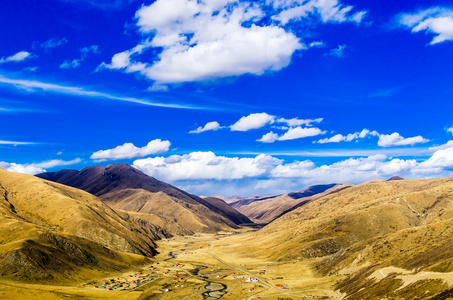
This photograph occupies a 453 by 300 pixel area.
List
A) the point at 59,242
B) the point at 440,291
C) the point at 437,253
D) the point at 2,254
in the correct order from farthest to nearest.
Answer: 1. the point at 59,242
2. the point at 2,254
3. the point at 437,253
4. the point at 440,291

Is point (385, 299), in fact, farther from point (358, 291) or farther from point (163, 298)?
point (163, 298)

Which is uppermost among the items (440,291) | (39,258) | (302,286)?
(39,258)

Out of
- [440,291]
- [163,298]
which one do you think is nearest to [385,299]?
[440,291]

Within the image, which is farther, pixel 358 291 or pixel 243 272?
pixel 243 272

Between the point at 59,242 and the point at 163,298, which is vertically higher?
the point at 59,242

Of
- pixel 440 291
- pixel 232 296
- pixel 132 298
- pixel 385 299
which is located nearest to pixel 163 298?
pixel 132 298

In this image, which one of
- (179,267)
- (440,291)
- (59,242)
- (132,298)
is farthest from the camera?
(179,267)

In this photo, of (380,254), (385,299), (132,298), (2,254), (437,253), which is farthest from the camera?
(380,254)

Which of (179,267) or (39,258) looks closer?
→ (39,258)

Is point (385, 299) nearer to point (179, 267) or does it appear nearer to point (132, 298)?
point (132, 298)
